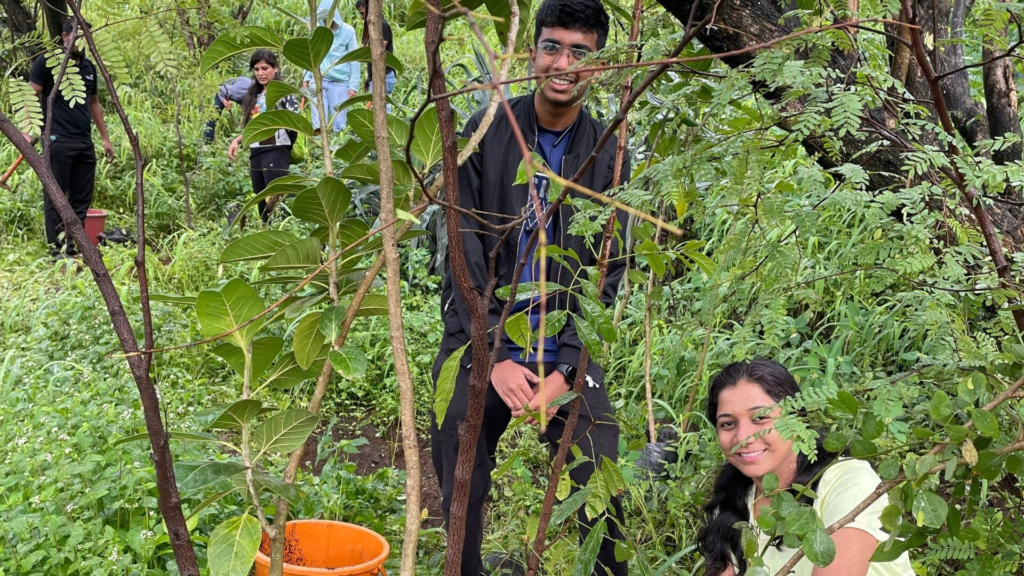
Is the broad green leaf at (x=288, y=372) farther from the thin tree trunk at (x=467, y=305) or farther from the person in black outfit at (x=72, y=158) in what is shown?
the person in black outfit at (x=72, y=158)

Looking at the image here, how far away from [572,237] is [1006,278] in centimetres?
98

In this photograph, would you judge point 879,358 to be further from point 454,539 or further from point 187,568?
point 187,568

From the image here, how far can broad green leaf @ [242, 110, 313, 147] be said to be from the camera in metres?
1.37

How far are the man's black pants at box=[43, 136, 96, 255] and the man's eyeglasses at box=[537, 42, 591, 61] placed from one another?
4538 millimetres

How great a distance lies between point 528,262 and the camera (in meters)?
2.13

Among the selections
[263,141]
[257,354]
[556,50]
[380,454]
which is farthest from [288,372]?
[263,141]

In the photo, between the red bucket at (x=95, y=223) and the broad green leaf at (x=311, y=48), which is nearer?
the broad green leaf at (x=311, y=48)

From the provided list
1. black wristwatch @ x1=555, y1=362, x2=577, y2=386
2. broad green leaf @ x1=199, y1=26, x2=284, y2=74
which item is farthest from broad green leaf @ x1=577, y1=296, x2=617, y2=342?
black wristwatch @ x1=555, y1=362, x2=577, y2=386

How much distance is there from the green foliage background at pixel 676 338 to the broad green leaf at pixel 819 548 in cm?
8

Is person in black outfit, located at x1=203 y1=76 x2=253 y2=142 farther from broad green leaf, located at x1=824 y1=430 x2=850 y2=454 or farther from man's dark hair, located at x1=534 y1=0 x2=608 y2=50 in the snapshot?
broad green leaf, located at x1=824 y1=430 x2=850 y2=454

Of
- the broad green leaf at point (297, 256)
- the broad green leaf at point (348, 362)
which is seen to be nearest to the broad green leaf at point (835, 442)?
the broad green leaf at point (348, 362)

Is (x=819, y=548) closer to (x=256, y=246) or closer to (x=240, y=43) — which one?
(x=256, y=246)

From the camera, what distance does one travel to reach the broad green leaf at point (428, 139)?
1412 millimetres

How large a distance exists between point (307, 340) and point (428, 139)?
37 centimetres
